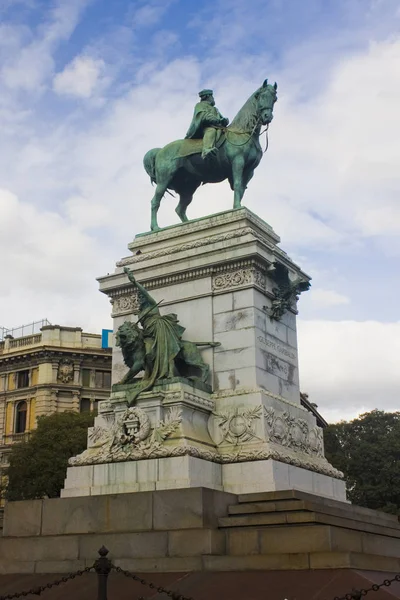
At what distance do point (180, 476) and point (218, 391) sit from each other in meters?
2.90

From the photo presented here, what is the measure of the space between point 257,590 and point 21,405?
56065mm

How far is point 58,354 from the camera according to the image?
65.4 m

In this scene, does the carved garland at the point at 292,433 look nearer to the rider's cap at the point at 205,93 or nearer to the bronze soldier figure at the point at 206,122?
the bronze soldier figure at the point at 206,122

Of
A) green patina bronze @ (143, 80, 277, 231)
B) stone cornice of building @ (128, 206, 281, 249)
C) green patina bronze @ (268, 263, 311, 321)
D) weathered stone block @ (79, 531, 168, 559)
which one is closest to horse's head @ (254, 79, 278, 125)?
green patina bronze @ (143, 80, 277, 231)

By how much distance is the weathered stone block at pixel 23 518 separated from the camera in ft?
55.8

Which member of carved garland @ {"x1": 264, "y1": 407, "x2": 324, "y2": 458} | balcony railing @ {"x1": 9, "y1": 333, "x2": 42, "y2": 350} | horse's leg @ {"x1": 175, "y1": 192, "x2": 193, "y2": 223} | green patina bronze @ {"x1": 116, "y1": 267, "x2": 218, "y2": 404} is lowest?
carved garland @ {"x1": 264, "y1": 407, "x2": 324, "y2": 458}

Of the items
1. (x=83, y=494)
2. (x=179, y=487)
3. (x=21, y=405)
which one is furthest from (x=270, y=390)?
(x=21, y=405)

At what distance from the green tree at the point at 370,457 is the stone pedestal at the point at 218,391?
35153mm

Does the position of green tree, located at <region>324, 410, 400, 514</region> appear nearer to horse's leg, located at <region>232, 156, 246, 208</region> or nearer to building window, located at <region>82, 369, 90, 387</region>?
building window, located at <region>82, 369, 90, 387</region>

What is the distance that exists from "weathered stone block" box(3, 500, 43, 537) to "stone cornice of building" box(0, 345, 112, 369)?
158 ft

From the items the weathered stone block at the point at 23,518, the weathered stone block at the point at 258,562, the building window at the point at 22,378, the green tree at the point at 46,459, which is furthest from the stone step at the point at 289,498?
the building window at the point at 22,378

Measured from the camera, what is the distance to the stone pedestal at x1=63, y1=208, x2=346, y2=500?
17.6m

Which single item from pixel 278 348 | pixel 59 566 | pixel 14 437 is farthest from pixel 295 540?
pixel 14 437

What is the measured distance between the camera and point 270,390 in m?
19.3
